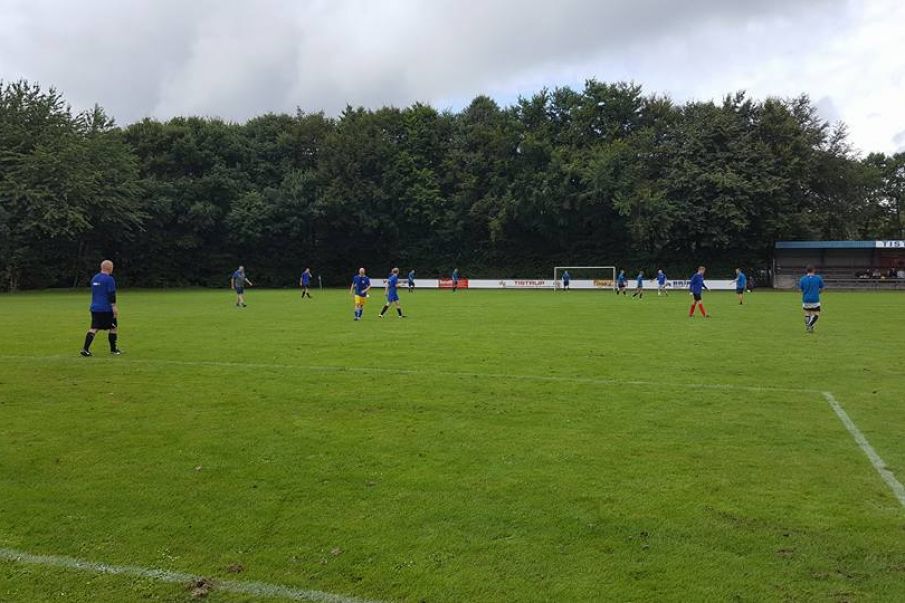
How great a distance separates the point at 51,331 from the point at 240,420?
13510mm

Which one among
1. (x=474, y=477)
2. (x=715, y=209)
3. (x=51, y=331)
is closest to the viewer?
(x=474, y=477)

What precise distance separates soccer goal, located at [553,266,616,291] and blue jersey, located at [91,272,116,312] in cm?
4179

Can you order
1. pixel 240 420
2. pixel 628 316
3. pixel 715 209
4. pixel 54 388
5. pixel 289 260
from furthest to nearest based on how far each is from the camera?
pixel 289 260
pixel 715 209
pixel 628 316
pixel 54 388
pixel 240 420

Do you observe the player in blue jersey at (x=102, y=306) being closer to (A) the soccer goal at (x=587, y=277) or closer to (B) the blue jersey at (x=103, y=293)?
(B) the blue jersey at (x=103, y=293)

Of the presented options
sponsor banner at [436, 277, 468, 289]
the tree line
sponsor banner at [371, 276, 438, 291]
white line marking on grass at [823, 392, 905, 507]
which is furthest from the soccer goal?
white line marking on grass at [823, 392, 905, 507]

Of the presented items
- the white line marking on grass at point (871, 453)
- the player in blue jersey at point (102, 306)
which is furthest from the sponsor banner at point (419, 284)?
the white line marking on grass at point (871, 453)

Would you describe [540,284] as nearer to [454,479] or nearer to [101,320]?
[101,320]

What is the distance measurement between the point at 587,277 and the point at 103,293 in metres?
46.9

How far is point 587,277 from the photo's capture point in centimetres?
Answer: 5650

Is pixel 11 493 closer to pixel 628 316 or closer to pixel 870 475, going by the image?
pixel 870 475

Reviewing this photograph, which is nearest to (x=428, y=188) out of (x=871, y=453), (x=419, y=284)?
(x=419, y=284)

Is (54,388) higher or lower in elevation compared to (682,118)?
lower

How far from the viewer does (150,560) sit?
448 cm

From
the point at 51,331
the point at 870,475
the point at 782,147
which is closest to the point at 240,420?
the point at 870,475
